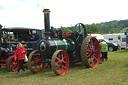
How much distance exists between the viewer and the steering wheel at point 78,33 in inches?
288

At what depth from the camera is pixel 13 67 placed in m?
7.37

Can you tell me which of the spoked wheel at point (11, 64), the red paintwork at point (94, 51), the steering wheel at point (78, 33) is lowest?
the spoked wheel at point (11, 64)

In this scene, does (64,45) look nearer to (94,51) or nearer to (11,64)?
(94,51)

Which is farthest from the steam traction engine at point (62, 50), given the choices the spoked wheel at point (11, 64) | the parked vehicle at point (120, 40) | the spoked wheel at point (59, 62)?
the parked vehicle at point (120, 40)

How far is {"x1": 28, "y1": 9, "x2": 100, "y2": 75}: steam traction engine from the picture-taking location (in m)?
6.04

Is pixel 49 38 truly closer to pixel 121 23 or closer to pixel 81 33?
pixel 81 33

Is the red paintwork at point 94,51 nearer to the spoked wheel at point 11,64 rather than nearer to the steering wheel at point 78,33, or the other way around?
the steering wheel at point 78,33

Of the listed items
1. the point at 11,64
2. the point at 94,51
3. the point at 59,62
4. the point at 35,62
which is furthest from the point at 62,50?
the point at 11,64

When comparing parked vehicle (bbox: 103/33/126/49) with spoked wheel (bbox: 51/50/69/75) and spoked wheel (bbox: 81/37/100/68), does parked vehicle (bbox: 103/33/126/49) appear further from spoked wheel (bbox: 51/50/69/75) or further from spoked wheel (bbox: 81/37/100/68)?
spoked wheel (bbox: 51/50/69/75)

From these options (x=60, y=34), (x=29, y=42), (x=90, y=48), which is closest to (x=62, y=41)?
(x=60, y=34)

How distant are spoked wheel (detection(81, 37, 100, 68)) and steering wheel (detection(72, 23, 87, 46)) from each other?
1.32 ft

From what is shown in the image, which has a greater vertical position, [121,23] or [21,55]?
[121,23]

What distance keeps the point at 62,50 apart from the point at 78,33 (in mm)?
1726

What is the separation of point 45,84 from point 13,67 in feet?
10.5
